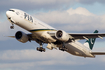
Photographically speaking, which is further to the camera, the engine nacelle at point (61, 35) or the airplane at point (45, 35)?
the engine nacelle at point (61, 35)

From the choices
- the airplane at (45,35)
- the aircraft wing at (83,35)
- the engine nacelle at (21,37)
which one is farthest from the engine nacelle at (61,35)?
the engine nacelle at (21,37)

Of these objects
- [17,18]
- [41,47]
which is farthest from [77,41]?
[17,18]

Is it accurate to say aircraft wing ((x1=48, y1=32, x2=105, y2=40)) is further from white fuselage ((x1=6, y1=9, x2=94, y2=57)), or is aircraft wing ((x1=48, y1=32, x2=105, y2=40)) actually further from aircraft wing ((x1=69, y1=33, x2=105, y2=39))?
white fuselage ((x1=6, y1=9, x2=94, y2=57))

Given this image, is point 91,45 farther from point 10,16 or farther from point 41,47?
point 10,16

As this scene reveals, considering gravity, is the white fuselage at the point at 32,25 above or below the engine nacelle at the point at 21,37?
above

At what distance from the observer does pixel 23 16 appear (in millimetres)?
51125

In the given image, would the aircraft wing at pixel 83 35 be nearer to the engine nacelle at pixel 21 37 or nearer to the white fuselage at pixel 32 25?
the white fuselage at pixel 32 25

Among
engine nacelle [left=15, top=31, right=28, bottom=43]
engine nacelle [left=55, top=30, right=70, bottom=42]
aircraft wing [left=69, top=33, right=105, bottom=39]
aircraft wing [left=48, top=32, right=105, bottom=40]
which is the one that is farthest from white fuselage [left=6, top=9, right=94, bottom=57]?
engine nacelle [left=15, top=31, right=28, bottom=43]

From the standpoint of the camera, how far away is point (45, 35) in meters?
53.4

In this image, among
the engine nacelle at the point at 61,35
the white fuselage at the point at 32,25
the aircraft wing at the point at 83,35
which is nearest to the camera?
the white fuselage at the point at 32,25

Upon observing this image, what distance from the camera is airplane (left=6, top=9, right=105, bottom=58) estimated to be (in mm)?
51250

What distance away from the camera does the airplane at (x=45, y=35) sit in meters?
51.2

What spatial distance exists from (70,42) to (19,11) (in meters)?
12.1

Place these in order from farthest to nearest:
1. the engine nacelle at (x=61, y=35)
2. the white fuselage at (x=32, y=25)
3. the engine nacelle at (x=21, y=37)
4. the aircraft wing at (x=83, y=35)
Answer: the engine nacelle at (x=21, y=37) → the aircraft wing at (x=83, y=35) → the engine nacelle at (x=61, y=35) → the white fuselage at (x=32, y=25)
